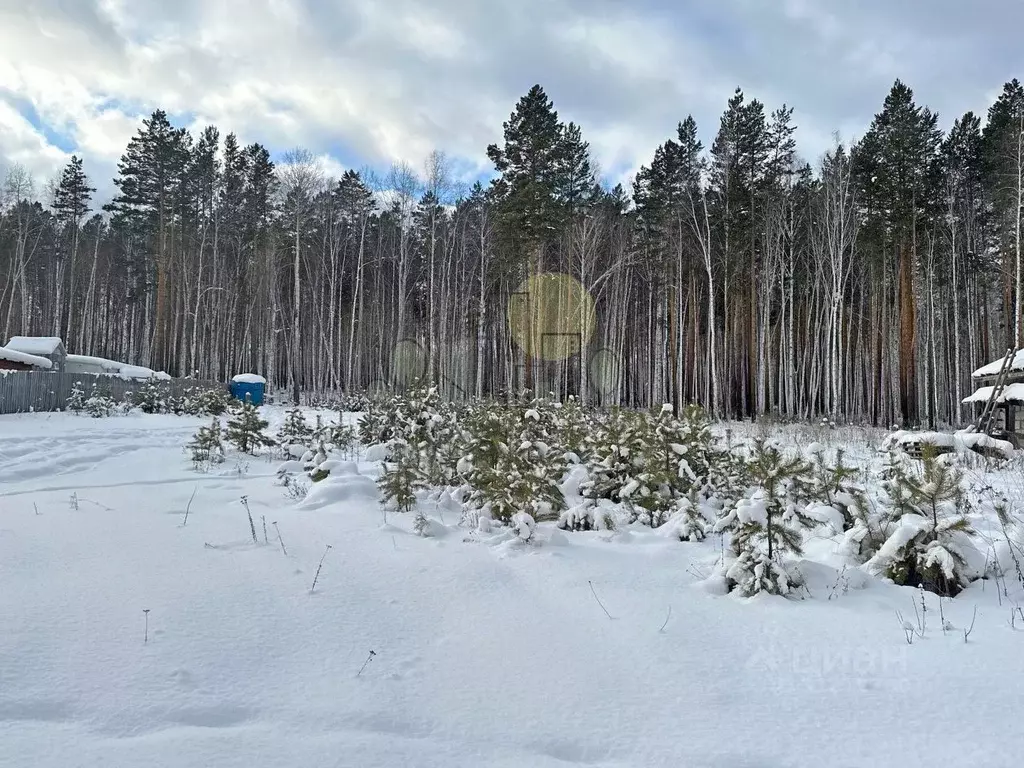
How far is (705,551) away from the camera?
4848mm

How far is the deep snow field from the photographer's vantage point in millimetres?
2072

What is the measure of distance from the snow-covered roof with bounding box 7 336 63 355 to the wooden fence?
6239mm

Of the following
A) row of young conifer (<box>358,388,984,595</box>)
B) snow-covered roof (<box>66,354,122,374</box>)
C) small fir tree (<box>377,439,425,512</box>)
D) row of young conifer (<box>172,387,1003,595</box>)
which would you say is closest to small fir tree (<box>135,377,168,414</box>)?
snow-covered roof (<box>66,354,122,374</box>)

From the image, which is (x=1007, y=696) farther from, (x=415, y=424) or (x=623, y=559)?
(x=415, y=424)

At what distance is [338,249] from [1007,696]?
95.4 ft

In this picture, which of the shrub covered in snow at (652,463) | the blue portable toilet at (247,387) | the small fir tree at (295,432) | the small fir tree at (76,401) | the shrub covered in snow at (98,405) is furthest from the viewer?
the blue portable toilet at (247,387)

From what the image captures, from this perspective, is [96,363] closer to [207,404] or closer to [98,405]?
[207,404]

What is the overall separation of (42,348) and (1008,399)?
3224 cm

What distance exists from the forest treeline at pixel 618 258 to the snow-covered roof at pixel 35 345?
6428 millimetres

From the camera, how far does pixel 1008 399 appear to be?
1183 centimetres

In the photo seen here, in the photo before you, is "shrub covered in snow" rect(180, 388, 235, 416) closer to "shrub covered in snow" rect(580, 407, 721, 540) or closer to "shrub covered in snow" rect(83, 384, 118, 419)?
"shrub covered in snow" rect(83, 384, 118, 419)

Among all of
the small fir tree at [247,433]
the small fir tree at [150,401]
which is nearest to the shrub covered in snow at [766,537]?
the small fir tree at [247,433]

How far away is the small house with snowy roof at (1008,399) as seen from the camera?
11594mm

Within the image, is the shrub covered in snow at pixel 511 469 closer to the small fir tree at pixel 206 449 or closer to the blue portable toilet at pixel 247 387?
the small fir tree at pixel 206 449
